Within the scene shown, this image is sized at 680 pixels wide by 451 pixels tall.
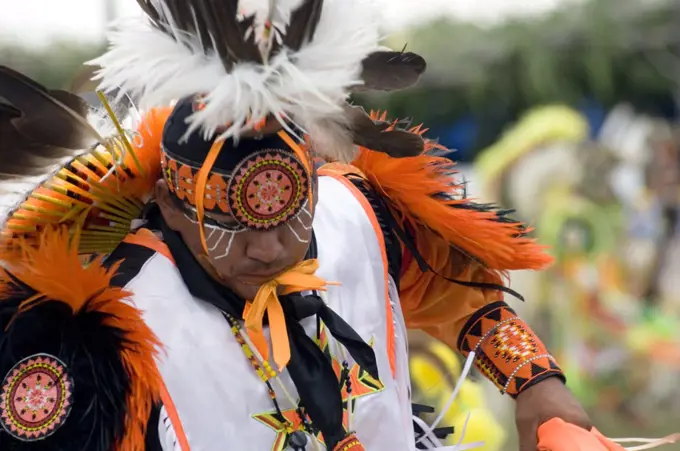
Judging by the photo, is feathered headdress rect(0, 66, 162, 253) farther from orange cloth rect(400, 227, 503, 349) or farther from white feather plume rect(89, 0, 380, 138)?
orange cloth rect(400, 227, 503, 349)

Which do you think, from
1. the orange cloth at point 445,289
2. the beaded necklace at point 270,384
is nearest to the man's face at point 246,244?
the beaded necklace at point 270,384

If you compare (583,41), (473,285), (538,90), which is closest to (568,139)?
(538,90)

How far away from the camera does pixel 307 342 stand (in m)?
2.07

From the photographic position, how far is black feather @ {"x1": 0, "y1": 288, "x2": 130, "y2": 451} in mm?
1800

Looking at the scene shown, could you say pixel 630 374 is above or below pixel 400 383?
below

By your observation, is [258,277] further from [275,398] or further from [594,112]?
[594,112]

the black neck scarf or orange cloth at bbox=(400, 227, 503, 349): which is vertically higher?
orange cloth at bbox=(400, 227, 503, 349)

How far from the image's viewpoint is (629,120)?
9.31m

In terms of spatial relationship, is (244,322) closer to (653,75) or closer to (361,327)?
(361,327)

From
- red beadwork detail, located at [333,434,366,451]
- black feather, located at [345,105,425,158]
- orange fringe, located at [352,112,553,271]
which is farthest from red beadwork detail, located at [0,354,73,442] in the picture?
orange fringe, located at [352,112,553,271]

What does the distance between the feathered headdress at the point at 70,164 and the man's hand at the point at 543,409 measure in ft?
3.10

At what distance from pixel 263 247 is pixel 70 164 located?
1.42 ft

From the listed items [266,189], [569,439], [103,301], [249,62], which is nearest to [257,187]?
[266,189]

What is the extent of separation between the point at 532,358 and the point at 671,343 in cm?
523
